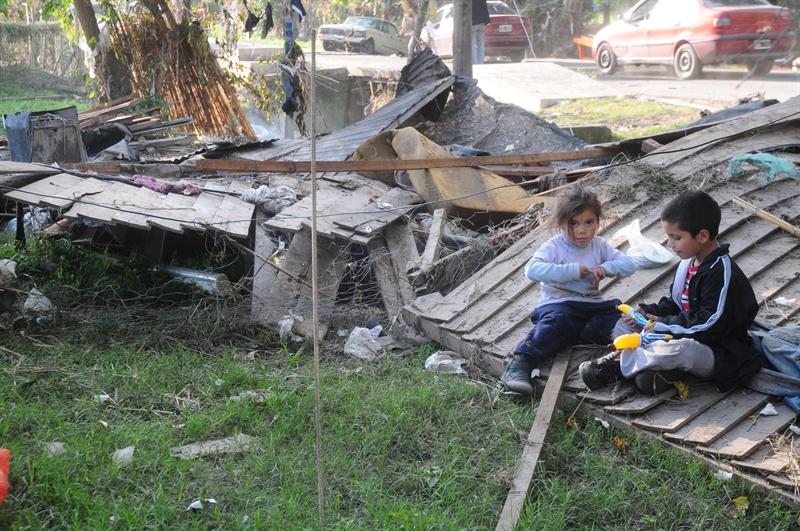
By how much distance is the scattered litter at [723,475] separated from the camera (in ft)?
11.0

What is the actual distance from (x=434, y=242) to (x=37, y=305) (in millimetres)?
2816

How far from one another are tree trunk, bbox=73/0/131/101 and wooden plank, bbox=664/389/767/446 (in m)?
10.3

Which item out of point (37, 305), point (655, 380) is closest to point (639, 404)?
point (655, 380)

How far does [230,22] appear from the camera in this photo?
12.1 m

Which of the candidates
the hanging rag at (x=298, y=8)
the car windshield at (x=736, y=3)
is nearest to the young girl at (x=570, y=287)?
the hanging rag at (x=298, y=8)

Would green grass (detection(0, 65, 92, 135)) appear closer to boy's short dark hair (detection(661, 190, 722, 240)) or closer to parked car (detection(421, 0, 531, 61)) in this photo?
parked car (detection(421, 0, 531, 61))

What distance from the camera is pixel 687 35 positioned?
50.6 ft

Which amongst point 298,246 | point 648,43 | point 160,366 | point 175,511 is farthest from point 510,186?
point 648,43

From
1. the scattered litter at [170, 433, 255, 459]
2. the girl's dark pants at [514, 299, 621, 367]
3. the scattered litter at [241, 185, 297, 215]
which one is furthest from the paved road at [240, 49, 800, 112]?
the scattered litter at [170, 433, 255, 459]

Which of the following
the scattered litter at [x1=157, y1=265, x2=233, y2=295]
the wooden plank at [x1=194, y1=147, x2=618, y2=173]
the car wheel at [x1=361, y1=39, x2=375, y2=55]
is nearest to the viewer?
the scattered litter at [x1=157, y1=265, x2=233, y2=295]

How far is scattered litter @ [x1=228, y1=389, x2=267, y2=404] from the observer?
4.11m

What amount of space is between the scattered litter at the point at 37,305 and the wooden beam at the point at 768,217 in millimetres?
4757

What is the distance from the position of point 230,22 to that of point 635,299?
9.42m

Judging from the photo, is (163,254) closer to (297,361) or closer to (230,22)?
(297,361)
